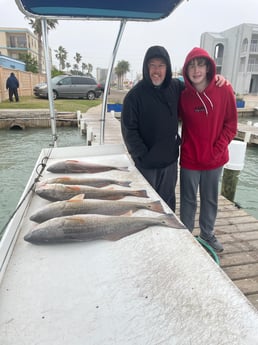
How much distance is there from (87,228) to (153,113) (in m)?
1.48

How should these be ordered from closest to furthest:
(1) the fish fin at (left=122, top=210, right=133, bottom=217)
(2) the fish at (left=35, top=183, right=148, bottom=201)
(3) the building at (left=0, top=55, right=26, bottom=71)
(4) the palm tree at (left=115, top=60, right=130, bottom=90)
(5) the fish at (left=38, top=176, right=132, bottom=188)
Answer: (1) the fish fin at (left=122, top=210, right=133, bottom=217) → (2) the fish at (left=35, top=183, right=148, bottom=201) → (5) the fish at (left=38, top=176, right=132, bottom=188) → (3) the building at (left=0, top=55, right=26, bottom=71) → (4) the palm tree at (left=115, top=60, right=130, bottom=90)

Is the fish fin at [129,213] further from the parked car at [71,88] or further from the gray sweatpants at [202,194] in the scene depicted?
the parked car at [71,88]

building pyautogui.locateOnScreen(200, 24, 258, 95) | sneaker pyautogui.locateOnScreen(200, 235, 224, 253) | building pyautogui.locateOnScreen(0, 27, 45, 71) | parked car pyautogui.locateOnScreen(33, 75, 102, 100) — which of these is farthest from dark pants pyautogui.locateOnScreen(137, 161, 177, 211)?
building pyautogui.locateOnScreen(0, 27, 45, 71)

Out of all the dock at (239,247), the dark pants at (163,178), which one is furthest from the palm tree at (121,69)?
the dark pants at (163,178)

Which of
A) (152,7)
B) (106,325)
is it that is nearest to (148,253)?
(106,325)

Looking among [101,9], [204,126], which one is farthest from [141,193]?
[101,9]

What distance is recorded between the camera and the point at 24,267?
1438 mm

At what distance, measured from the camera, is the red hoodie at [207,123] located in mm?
2598

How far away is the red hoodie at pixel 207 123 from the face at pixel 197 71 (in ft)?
0.15

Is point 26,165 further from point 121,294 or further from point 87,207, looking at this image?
point 121,294

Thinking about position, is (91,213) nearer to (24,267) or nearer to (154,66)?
(24,267)

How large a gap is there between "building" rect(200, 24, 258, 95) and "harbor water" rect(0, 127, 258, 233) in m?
31.4

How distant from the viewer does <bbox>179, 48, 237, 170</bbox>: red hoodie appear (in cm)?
260

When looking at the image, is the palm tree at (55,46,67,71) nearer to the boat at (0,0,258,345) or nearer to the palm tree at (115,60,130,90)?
the palm tree at (115,60,130,90)
